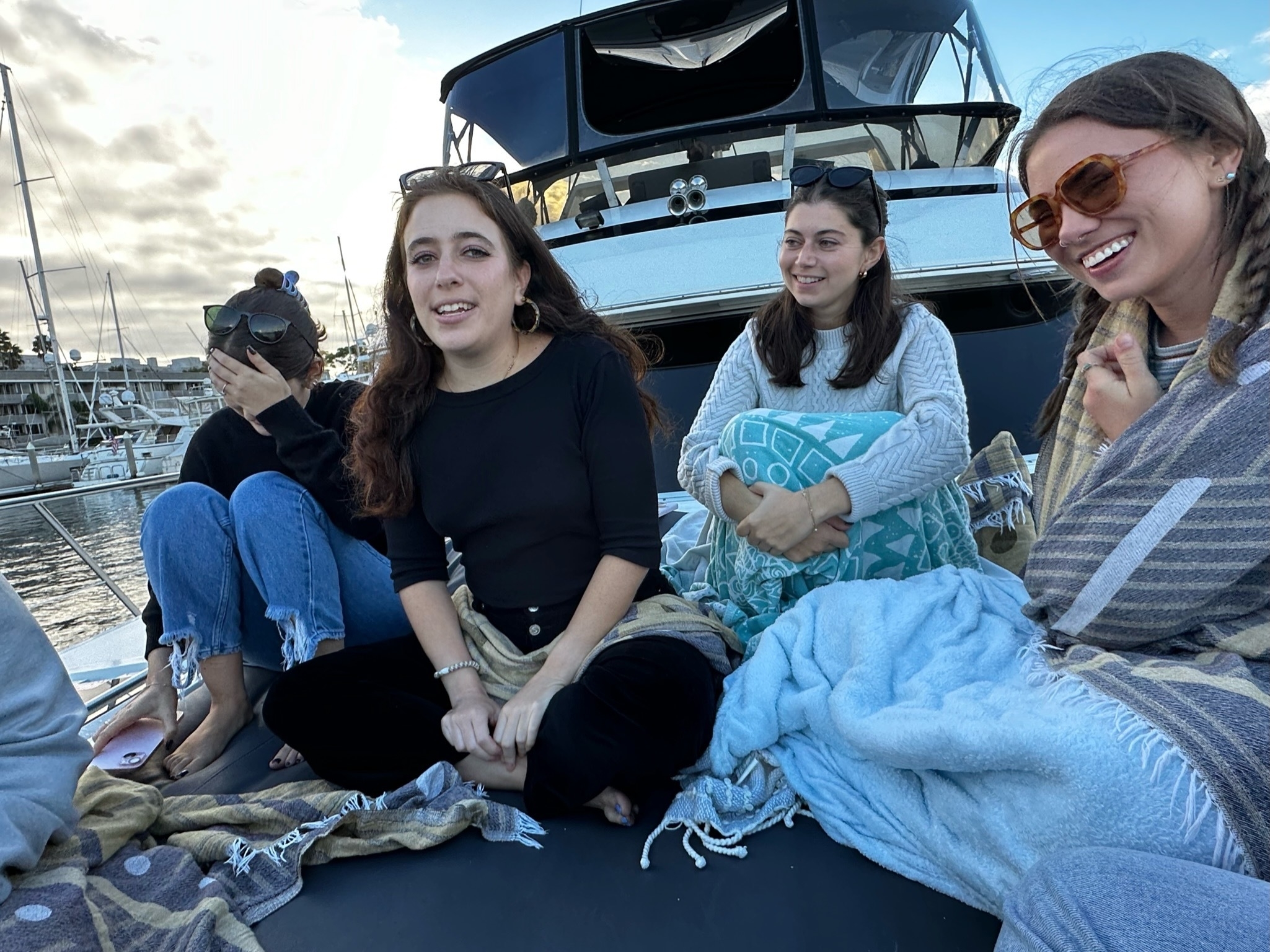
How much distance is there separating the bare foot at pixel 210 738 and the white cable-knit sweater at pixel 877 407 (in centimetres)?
135

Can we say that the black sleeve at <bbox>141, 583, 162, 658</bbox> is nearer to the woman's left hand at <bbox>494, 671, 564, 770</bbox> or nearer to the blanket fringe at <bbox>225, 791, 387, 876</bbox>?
the blanket fringe at <bbox>225, 791, 387, 876</bbox>

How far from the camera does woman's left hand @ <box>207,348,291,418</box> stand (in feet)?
6.29

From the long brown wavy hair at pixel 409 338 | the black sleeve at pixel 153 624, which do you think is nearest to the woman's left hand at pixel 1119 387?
the long brown wavy hair at pixel 409 338

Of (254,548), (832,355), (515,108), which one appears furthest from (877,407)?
(515,108)

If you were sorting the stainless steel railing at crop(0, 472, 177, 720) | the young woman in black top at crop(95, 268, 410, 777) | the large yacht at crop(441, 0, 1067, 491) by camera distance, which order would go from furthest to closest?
the large yacht at crop(441, 0, 1067, 491) → the stainless steel railing at crop(0, 472, 177, 720) → the young woman in black top at crop(95, 268, 410, 777)

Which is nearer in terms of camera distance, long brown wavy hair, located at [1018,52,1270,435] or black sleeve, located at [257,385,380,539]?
long brown wavy hair, located at [1018,52,1270,435]

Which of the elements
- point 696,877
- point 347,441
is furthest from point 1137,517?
point 347,441

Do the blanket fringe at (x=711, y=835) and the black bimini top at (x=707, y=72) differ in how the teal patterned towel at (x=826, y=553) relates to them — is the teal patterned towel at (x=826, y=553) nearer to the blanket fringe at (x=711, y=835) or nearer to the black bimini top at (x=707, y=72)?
the blanket fringe at (x=711, y=835)

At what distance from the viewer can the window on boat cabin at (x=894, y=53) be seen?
4.84 meters

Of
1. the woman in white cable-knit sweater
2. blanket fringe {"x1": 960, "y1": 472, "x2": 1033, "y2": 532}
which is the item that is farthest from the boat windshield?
blanket fringe {"x1": 960, "y1": 472, "x2": 1033, "y2": 532}

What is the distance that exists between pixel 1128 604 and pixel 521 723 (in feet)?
3.46

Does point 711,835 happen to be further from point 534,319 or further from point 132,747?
point 132,747

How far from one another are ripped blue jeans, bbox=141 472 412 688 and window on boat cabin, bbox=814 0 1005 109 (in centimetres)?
435

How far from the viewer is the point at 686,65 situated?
5.16m
